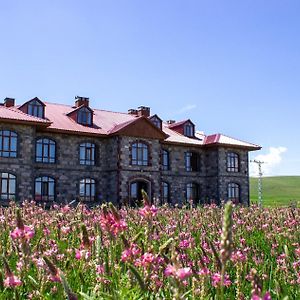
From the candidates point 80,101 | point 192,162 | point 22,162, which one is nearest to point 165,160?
point 192,162

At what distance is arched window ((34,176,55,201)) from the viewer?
103 ft

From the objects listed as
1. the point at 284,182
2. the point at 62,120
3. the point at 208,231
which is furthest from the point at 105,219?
the point at 284,182

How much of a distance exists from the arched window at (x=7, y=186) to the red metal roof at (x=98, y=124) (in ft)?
11.9

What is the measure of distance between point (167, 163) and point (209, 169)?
13.8 feet

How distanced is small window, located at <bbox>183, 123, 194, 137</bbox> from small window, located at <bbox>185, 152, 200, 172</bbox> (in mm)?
2285

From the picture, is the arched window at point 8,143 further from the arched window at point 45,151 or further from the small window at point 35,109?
the small window at point 35,109

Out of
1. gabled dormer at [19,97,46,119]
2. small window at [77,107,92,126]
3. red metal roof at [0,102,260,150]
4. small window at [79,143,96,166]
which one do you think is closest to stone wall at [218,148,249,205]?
red metal roof at [0,102,260,150]

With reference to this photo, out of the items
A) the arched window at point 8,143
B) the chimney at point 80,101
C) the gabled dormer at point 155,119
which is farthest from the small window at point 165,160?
the arched window at point 8,143

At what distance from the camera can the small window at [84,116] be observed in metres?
34.7

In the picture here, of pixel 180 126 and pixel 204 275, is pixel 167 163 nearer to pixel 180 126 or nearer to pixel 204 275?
pixel 180 126

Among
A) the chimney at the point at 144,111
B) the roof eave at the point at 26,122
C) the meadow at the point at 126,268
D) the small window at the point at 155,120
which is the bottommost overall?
the meadow at the point at 126,268

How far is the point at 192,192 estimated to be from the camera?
39000mm

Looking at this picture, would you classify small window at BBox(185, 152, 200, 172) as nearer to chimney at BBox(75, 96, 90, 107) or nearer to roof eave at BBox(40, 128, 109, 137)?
roof eave at BBox(40, 128, 109, 137)

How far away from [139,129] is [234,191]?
11.6 metres
